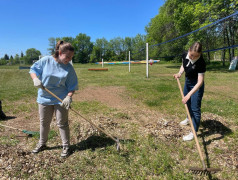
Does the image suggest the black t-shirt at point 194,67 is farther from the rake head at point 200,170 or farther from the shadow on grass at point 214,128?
the rake head at point 200,170

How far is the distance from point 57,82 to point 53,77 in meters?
0.10

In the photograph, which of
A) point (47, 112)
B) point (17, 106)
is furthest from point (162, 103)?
point (17, 106)

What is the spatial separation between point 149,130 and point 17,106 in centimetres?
445

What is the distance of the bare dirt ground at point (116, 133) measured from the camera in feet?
8.89

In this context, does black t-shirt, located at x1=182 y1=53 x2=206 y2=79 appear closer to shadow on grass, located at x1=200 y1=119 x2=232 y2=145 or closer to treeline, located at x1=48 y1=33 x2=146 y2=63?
shadow on grass, located at x1=200 y1=119 x2=232 y2=145

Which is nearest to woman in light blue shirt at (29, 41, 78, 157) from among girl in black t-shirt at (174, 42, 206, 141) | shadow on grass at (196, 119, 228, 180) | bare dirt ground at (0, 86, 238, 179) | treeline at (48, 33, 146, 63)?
bare dirt ground at (0, 86, 238, 179)

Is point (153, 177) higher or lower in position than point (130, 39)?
lower

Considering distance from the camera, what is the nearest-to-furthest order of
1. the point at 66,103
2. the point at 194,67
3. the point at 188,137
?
the point at 66,103 → the point at 194,67 → the point at 188,137

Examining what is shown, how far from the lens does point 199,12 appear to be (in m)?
16.0

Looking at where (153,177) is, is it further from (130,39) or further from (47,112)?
(130,39)

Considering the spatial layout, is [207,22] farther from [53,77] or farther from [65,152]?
[65,152]

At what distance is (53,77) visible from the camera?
8.63ft

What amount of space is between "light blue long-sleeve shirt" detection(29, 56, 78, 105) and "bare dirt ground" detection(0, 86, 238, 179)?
963mm

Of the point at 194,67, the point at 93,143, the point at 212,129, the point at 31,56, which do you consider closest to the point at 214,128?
the point at 212,129
